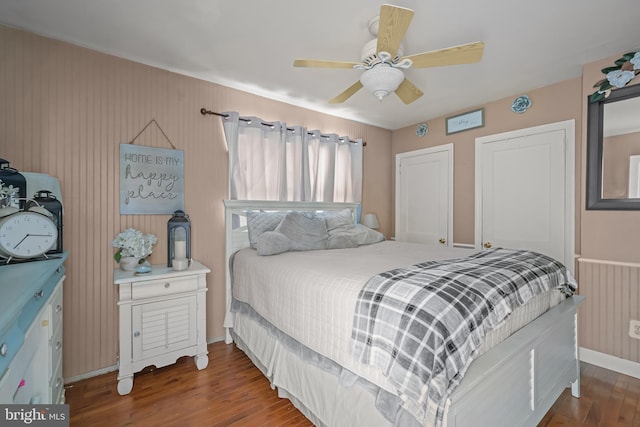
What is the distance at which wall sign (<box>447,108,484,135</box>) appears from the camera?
3.39 meters

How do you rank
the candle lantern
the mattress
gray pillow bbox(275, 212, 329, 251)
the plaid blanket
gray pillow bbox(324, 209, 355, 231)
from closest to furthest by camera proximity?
the plaid blanket, the mattress, the candle lantern, gray pillow bbox(275, 212, 329, 251), gray pillow bbox(324, 209, 355, 231)

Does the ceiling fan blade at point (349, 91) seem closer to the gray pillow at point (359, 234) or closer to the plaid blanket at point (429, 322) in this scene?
the gray pillow at point (359, 234)

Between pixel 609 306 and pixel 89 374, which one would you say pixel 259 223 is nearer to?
pixel 89 374

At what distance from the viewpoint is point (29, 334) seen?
3.39 ft

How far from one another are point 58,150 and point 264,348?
2.10m

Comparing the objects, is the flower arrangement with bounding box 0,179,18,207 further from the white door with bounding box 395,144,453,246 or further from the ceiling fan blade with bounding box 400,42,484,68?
the white door with bounding box 395,144,453,246

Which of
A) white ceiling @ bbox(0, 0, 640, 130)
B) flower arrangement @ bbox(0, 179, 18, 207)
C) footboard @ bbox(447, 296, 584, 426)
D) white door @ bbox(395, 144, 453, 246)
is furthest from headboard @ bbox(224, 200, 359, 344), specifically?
footboard @ bbox(447, 296, 584, 426)

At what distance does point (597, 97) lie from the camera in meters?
2.42

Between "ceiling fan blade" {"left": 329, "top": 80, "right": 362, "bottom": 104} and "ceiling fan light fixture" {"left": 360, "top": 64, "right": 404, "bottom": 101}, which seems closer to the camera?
"ceiling fan light fixture" {"left": 360, "top": 64, "right": 404, "bottom": 101}

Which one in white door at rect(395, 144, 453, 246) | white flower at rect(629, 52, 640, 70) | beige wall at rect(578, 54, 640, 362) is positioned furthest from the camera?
white door at rect(395, 144, 453, 246)

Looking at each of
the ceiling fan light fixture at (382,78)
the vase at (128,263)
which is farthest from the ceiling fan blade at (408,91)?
the vase at (128,263)

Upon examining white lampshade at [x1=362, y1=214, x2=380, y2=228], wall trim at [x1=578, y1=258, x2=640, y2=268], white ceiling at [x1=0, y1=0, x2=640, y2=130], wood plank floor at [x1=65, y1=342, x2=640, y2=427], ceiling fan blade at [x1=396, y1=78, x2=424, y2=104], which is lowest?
wood plank floor at [x1=65, y1=342, x2=640, y2=427]

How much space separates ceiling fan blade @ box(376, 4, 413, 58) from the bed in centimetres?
128

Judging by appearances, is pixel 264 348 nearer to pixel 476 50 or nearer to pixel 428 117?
pixel 476 50
